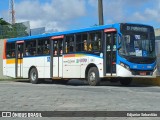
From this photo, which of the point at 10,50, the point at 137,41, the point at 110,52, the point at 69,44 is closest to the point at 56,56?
the point at 69,44

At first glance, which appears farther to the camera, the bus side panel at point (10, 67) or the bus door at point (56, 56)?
the bus side panel at point (10, 67)

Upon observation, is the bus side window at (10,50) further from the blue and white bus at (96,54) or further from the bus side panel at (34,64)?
the blue and white bus at (96,54)

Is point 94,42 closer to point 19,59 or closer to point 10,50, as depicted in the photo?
point 19,59

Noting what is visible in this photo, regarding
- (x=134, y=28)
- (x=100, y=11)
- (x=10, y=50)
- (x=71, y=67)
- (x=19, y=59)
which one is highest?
(x=100, y=11)

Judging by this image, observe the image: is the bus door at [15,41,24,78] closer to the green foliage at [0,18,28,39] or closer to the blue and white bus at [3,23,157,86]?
the blue and white bus at [3,23,157,86]

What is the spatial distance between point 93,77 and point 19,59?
823 centimetres

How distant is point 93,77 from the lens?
23.0 metres

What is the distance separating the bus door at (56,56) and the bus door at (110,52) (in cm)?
407

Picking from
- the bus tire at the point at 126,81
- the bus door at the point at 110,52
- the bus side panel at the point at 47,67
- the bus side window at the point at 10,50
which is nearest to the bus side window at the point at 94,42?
the bus door at the point at 110,52

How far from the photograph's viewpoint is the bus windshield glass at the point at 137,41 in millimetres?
21484

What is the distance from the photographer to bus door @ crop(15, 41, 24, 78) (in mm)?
29406

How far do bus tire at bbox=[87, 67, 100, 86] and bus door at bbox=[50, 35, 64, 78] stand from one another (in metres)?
2.83

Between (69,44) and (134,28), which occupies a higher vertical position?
(134,28)

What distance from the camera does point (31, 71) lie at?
93.7 ft
